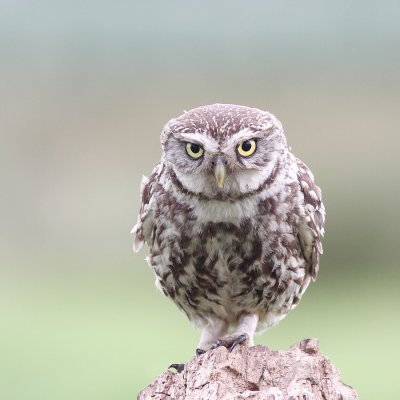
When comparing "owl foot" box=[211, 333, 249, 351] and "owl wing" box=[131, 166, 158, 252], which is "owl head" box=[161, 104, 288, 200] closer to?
"owl wing" box=[131, 166, 158, 252]

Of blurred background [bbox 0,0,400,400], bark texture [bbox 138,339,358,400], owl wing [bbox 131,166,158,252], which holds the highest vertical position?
blurred background [bbox 0,0,400,400]

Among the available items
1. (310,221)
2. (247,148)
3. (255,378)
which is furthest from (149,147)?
(255,378)

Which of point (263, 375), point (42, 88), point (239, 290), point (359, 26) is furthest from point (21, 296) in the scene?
point (263, 375)

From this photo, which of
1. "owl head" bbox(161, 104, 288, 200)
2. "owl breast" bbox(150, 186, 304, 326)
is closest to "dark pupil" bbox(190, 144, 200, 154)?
"owl head" bbox(161, 104, 288, 200)

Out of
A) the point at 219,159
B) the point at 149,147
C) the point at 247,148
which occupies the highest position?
the point at 149,147

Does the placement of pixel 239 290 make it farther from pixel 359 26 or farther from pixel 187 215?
pixel 359 26

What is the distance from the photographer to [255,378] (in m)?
5.26

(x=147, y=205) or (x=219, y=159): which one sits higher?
(x=147, y=205)

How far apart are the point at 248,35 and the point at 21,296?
418cm

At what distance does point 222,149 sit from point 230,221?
0.51 meters

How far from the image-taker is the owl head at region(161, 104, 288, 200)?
5.73 m

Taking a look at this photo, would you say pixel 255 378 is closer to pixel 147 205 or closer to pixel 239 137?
pixel 239 137

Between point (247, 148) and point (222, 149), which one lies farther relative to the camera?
point (247, 148)

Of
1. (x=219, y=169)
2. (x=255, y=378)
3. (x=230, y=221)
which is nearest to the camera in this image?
(x=255, y=378)
